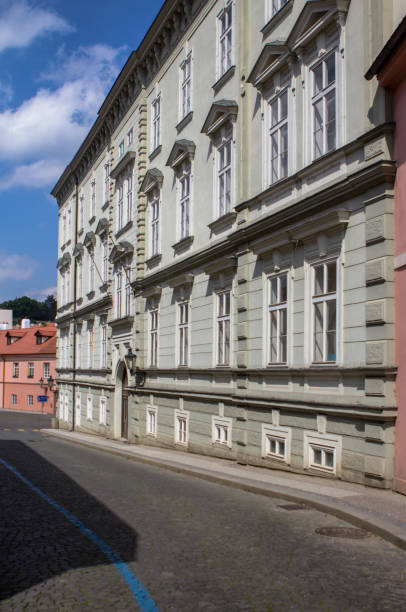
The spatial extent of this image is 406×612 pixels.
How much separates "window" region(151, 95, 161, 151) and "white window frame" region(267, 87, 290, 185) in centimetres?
975

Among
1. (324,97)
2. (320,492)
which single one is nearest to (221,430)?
(320,492)

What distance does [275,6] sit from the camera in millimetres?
16312

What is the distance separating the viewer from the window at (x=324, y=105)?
1359 cm

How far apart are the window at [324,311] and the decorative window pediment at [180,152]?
350 inches

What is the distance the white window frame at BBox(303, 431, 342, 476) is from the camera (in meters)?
12.9

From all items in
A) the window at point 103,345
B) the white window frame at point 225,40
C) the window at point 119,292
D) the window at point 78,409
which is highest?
the white window frame at point 225,40

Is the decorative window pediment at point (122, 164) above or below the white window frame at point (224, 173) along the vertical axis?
above

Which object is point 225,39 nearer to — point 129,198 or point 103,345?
point 129,198

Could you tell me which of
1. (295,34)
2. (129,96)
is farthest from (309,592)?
(129,96)

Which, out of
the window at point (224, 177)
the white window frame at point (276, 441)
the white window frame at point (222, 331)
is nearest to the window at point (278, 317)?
the white window frame at point (276, 441)

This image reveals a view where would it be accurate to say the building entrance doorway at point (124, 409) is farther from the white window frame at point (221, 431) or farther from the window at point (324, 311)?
the window at point (324, 311)

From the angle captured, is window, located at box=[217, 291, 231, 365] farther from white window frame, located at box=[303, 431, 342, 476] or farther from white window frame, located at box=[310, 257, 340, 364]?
Answer: white window frame, located at box=[303, 431, 342, 476]

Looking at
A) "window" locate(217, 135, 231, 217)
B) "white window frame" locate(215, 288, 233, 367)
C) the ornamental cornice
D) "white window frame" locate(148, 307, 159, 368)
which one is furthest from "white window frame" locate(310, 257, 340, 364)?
"white window frame" locate(148, 307, 159, 368)

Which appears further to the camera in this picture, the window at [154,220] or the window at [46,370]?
the window at [46,370]
